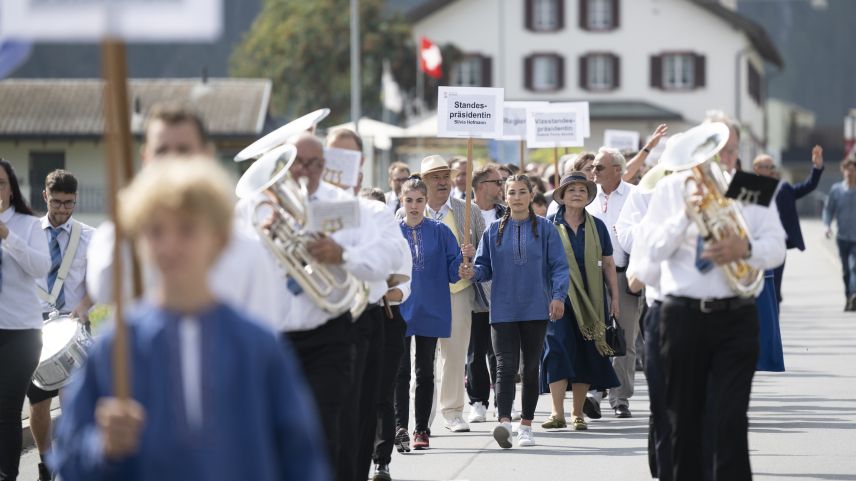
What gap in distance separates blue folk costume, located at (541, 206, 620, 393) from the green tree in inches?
2277

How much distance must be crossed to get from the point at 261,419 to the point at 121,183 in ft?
2.96

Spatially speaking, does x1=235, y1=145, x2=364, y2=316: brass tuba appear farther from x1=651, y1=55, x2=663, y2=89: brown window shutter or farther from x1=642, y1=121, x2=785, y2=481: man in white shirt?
x1=651, y1=55, x2=663, y2=89: brown window shutter

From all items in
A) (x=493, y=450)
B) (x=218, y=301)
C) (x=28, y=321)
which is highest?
(x=218, y=301)

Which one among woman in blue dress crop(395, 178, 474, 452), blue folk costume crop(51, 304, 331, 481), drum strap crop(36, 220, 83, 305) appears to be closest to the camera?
blue folk costume crop(51, 304, 331, 481)

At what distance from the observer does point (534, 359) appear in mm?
11555

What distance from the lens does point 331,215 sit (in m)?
7.54

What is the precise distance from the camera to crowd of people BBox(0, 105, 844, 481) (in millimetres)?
4148

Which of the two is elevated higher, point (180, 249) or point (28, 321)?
point (180, 249)

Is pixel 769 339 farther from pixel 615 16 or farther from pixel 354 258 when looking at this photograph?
pixel 615 16

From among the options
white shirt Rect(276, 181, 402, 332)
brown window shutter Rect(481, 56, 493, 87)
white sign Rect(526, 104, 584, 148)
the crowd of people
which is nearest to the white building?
brown window shutter Rect(481, 56, 493, 87)

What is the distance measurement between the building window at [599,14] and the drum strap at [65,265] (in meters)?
66.0

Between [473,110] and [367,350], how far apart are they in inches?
249

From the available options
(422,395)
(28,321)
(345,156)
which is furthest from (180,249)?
(422,395)

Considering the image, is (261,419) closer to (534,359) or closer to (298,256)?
(298,256)
